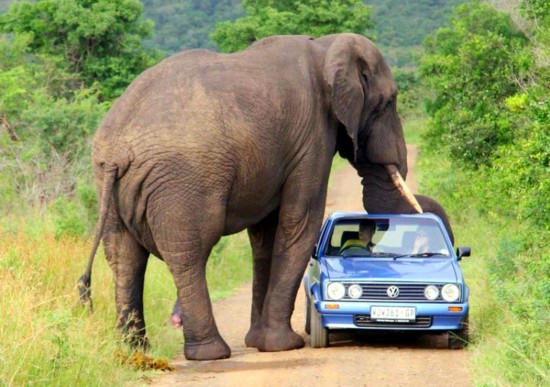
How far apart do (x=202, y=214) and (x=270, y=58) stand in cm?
189

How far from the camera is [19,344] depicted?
9109mm

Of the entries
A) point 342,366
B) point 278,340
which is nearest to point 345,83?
point 278,340

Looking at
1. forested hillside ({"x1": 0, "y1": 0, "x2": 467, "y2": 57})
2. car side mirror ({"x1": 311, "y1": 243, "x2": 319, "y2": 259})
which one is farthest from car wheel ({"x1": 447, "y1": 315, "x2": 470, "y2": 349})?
forested hillside ({"x1": 0, "y1": 0, "x2": 467, "y2": 57})

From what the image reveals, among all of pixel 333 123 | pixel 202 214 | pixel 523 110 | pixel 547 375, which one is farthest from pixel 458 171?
pixel 547 375

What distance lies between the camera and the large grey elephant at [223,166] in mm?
11758

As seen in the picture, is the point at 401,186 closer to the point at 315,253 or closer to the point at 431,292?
the point at 315,253

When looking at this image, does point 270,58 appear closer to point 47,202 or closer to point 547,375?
point 547,375

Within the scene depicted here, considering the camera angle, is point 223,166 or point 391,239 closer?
point 223,166

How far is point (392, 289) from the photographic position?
12.3 meters

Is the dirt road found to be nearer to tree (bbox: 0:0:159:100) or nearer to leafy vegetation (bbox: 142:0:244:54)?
tree (bbox: 0:0:159:100)

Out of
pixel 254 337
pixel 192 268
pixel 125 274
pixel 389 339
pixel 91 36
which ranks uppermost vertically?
pixel 192 268

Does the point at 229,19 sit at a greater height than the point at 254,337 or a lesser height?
lesser

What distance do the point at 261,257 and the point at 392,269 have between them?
167 centimetres

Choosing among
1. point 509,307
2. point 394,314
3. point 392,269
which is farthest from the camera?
point 392,269
